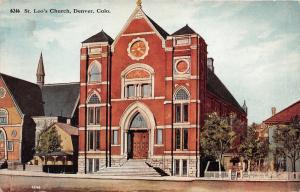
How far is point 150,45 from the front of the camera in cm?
1065

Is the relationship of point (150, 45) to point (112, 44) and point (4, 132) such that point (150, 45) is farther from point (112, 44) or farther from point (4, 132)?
point (4, 132)

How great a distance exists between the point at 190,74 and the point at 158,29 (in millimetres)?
989

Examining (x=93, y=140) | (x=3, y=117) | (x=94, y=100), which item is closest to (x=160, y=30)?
(x=94, y=100)

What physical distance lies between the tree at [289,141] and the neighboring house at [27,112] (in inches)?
149

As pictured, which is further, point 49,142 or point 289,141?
point 49,142

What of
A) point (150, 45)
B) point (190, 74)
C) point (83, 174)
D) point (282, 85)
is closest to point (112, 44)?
point (150, 45)

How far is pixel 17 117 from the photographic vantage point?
10875mm

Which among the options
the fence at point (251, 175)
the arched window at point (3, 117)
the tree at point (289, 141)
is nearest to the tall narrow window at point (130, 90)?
the fence at point (251, 175)

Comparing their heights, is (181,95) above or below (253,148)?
above

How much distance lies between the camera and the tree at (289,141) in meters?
9.62

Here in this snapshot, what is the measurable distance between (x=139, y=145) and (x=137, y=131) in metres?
0.28

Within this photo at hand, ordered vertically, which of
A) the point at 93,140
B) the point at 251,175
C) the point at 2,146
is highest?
the point at 93,140

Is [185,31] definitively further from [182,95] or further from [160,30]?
[182,95]

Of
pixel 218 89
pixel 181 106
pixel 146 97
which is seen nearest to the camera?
pixel 218 89
